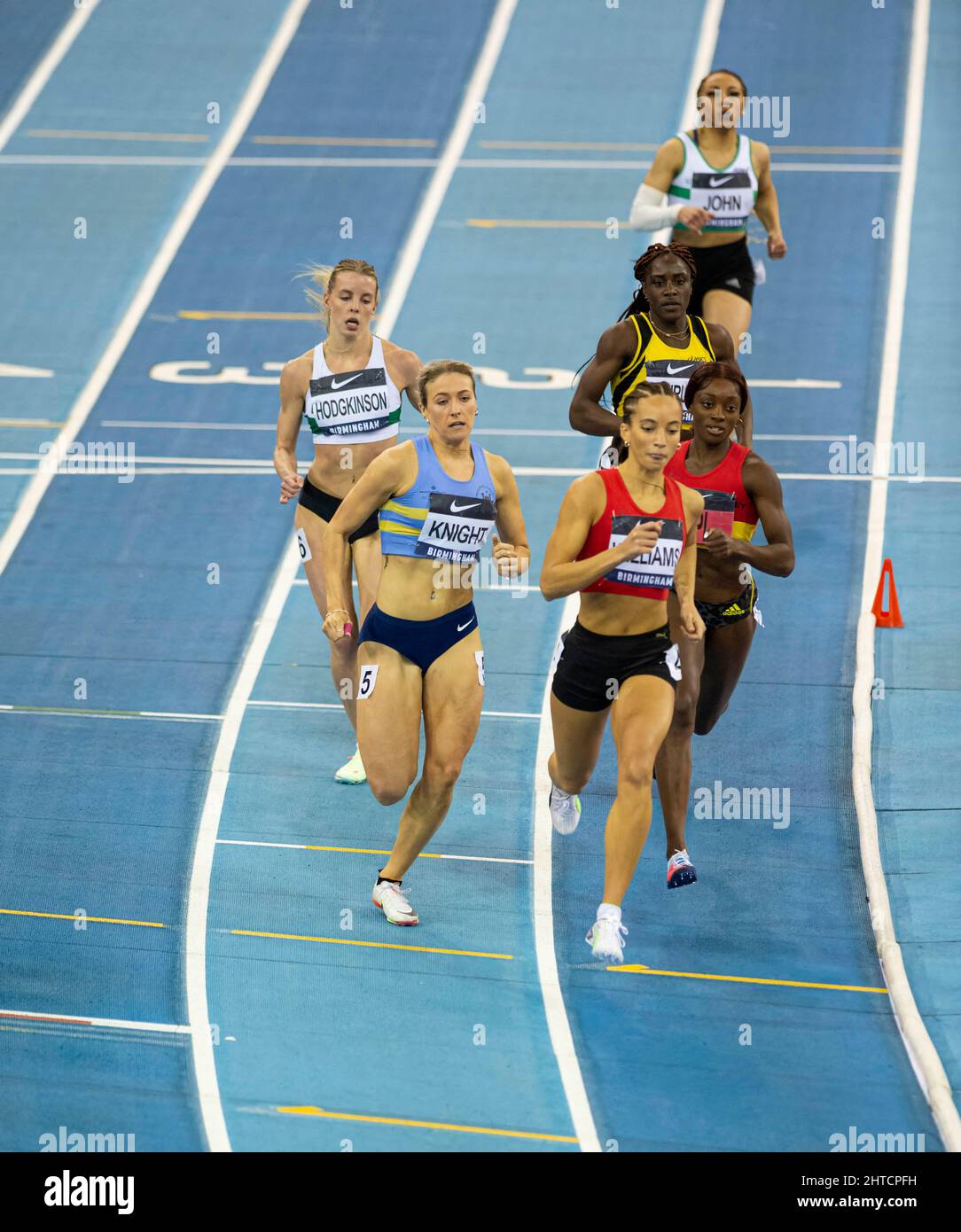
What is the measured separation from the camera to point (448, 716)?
7562 mm

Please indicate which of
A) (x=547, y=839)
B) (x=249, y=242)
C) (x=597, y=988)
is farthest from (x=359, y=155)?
(x=597, y=988)

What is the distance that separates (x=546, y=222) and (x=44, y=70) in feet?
21.1

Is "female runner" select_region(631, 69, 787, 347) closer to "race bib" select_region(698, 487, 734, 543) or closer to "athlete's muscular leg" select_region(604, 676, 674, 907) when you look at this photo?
"race bib" select_region(698, 487, 734, 543)

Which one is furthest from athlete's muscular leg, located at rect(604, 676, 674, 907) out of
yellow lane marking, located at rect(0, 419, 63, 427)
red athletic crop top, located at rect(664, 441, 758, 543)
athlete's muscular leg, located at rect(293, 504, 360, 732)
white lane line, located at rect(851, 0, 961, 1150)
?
yellow lane marking, located at rect(0, 419, 63, 427)

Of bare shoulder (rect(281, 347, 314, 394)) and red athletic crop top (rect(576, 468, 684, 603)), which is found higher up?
bare shoulder (rect(281, 347, 314, 394))

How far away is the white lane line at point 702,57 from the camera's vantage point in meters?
17.6

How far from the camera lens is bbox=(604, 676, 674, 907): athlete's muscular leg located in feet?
24.0

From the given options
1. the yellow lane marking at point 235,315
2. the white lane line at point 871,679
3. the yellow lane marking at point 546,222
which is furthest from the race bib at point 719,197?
the yellow lane marking at point 546,222

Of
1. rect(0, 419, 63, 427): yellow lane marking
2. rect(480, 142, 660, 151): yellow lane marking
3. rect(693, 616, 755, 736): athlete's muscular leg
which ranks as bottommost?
rect(693, 616, 755, 736): athlete's muscular leg

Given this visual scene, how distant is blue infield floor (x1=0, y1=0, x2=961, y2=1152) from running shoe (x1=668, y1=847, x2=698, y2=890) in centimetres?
20

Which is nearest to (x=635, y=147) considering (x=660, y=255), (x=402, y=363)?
(x=402, y=363)

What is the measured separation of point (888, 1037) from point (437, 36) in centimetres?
1489

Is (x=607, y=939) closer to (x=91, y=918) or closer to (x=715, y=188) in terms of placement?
(x=91, y=918)

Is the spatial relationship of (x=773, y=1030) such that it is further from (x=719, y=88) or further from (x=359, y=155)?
(x=359, y=155)
